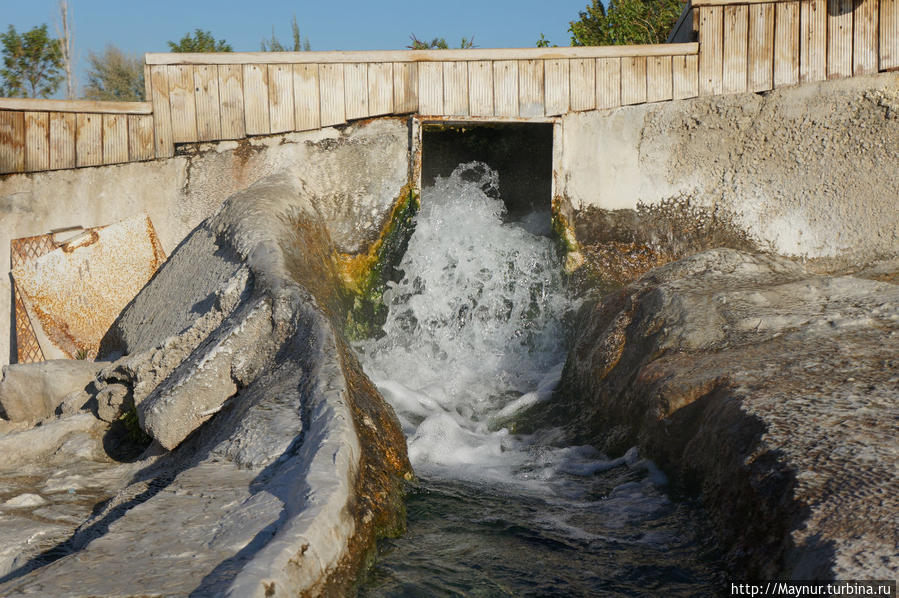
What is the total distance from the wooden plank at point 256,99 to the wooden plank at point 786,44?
420 centimetres

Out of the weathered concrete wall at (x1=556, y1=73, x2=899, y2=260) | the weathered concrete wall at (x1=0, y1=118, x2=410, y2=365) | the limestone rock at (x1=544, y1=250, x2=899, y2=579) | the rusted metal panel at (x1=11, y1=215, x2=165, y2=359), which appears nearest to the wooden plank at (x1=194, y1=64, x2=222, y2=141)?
the weathered concrete wall at (x1=0, y1=118, x2=410, y2=365)

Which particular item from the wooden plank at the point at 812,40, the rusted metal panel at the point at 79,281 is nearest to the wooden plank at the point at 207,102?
the rusted metal panel at the point at 79,281

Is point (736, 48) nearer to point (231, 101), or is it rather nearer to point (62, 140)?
point (231, 101)

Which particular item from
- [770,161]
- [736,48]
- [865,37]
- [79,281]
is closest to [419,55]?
[736,48]

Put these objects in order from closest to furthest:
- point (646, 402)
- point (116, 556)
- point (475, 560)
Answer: point (116, 556) → point (475, 560) → point (646, 402)

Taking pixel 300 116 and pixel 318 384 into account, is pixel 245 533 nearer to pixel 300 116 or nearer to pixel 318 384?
pixel 318 384

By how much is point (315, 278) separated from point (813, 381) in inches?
125

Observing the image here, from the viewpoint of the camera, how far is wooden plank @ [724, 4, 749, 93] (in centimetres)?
644

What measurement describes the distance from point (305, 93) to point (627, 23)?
7.74m

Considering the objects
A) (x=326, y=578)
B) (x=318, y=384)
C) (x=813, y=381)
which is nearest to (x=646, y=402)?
(x=813, y=381)

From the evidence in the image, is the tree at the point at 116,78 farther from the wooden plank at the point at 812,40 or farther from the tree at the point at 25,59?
the wooden plank at the point at 812,40

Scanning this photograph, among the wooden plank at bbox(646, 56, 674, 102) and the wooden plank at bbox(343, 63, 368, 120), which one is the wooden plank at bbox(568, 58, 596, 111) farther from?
the wooden plank at bbox(343, 63, 368, 120)

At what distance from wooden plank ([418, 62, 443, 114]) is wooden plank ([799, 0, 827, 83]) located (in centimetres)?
294

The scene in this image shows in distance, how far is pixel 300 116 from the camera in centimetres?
658
